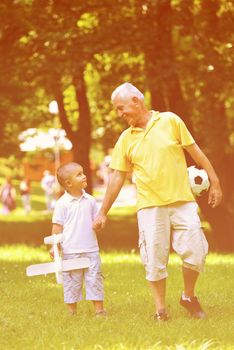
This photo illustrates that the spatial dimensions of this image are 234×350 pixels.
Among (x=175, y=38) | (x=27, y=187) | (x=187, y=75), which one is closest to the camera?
(x=187, y=75)

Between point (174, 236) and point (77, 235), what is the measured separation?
0.91 m

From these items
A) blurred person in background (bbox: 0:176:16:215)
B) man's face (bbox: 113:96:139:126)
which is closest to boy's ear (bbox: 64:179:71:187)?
man's face (bbox: 113:96:139:126)

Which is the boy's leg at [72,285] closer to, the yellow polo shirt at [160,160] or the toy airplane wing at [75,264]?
the toy airplane wing at [75,264]

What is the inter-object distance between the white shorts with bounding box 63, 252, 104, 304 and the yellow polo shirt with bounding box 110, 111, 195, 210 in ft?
2.47

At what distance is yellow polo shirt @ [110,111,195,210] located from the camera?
816 centimetres

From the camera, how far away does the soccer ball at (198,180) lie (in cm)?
841

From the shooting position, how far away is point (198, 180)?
27.7 feet

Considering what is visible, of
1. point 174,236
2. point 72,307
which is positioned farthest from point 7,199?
point 174,236

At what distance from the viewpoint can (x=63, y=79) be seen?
66.3 feet

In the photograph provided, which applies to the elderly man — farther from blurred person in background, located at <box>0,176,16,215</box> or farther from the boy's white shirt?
blurred person in background, located at <box>0,176,16,215</box>

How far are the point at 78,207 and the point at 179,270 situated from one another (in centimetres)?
407

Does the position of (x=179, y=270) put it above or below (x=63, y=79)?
below

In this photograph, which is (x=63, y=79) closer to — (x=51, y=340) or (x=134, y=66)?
(x=134, y=66)

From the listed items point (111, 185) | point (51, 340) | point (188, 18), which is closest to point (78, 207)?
point (111, 185)
